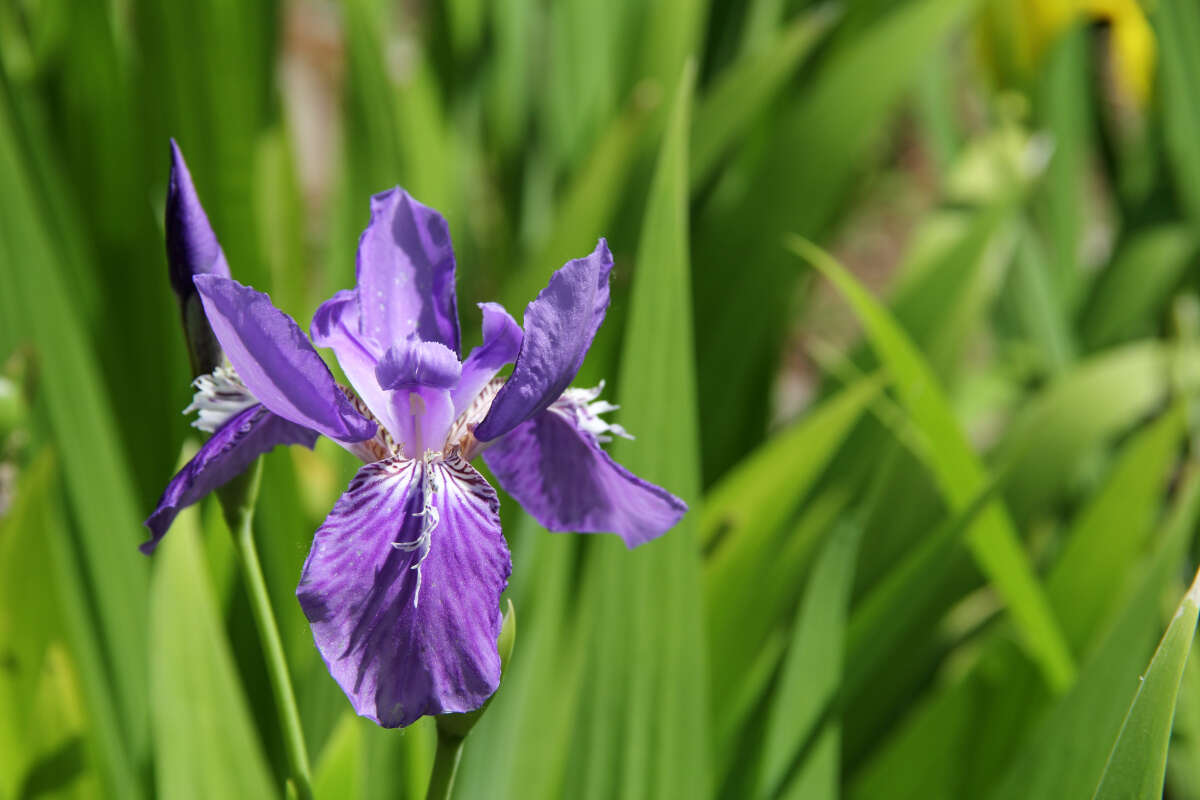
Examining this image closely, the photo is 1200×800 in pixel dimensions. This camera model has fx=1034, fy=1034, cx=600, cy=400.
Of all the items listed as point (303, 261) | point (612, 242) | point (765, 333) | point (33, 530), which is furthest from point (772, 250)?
point (33, 530)

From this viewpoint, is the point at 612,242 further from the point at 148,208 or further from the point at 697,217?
the point at 148,208

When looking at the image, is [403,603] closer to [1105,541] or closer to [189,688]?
[189,688]

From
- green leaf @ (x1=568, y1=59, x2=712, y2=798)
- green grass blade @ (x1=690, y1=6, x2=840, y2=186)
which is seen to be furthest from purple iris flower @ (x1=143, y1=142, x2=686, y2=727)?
green grass blade @ (x1=690, y1=6, x2=840, y2=186)

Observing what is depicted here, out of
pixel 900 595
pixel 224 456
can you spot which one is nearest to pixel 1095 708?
pixel 900 595

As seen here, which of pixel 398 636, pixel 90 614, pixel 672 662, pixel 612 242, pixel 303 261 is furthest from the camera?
pixel 303 261

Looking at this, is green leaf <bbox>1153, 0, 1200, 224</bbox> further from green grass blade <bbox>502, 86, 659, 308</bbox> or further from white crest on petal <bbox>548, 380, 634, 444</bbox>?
white crest on petal <bbox>548, 380, 634, 444</bbox>
